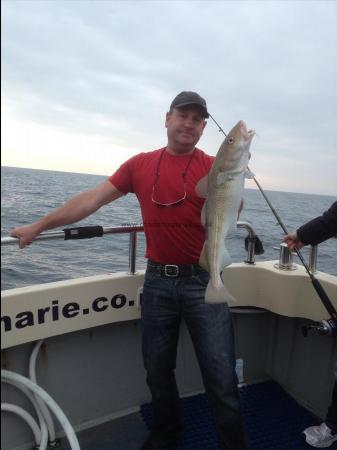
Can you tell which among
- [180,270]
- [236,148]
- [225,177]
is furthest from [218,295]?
[236,148]

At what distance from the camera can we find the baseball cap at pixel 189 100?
271 cm

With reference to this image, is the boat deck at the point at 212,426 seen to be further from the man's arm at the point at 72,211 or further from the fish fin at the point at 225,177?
the fish fin at the point at 225,177

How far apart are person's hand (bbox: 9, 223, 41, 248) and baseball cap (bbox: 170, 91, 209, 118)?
1268 mm

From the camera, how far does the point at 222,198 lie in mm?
2342

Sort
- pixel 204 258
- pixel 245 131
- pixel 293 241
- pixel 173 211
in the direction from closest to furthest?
pixel 245 131 → pixel 204 258 → pixel 173 211 → pixel 293 241

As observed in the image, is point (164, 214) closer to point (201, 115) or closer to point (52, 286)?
point (201, 115)

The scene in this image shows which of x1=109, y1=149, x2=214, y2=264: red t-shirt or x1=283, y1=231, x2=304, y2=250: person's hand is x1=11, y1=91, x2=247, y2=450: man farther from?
x1=283, y1=231, x2=304, y2=250: person's hand

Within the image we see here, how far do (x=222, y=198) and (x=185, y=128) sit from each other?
0.67 meters

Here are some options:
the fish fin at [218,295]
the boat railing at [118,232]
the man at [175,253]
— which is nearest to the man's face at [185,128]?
the man at [175,253]

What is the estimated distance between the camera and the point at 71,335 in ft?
10.3

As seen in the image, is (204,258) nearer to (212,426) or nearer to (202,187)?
(202,187)

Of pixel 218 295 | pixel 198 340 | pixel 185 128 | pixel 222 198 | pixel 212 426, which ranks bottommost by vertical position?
pixel 212 426

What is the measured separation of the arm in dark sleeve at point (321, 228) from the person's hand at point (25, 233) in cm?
189

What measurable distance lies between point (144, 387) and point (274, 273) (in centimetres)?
152
